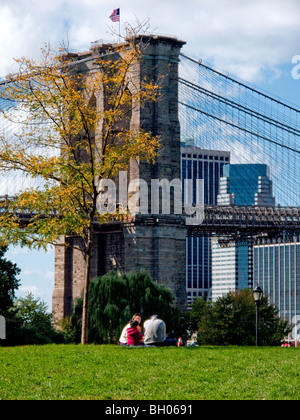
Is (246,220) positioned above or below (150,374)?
above

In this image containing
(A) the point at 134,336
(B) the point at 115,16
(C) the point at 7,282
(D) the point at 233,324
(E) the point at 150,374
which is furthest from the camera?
(D) the point at 233,324

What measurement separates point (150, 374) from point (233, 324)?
47.4 meters

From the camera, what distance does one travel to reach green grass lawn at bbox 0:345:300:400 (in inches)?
707

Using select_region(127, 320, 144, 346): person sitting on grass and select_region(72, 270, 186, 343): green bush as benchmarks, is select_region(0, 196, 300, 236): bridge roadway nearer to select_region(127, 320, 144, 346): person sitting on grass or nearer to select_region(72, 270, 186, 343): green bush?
select_region(72, 270, 186, 343): green bush

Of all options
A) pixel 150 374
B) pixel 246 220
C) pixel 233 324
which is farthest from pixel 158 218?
pixel 150 374

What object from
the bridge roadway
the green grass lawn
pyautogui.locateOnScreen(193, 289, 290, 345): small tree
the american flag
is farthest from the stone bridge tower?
the green grass lawn

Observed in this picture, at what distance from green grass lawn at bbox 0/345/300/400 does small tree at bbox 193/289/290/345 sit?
132 ft

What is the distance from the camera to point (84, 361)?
904 inches

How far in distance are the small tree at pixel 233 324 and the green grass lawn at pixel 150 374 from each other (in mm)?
40234

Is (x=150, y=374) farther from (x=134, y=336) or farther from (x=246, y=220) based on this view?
(x=246, y=220)

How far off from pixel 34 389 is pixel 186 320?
51266 mm

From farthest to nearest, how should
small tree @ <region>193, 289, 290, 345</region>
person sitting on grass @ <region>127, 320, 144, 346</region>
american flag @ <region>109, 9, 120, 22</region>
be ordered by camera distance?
small tree @ <region>193, 289, 290, 345</region>
american flag @ <region>109, 9, 120, 22</region>
person sitting on grass @ <region>127, 320, 144, 346</region>

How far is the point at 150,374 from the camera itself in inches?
802
